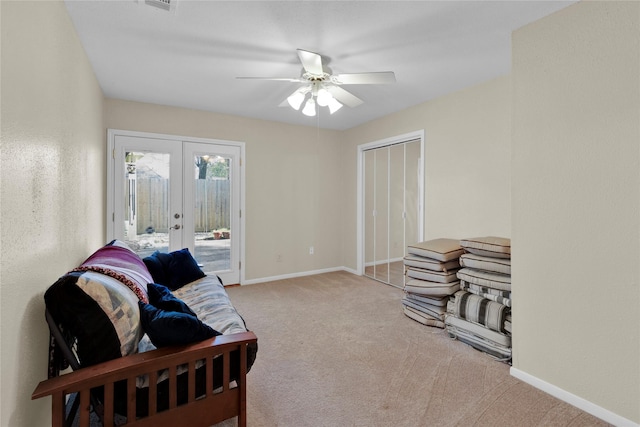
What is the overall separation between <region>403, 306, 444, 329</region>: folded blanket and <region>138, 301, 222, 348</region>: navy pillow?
7.54 feet

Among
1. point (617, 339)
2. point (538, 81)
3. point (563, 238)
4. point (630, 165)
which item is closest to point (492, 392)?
point (617, 339)

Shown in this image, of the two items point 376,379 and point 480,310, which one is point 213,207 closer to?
point 376,379

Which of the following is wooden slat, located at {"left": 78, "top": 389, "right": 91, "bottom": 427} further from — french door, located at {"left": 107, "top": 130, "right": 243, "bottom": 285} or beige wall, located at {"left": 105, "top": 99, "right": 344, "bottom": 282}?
beige wall, located at {"left": 105, "top": 99, "right": 344, "bottom": 282}

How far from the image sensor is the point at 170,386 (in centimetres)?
142

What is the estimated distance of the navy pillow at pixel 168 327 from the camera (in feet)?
4.65

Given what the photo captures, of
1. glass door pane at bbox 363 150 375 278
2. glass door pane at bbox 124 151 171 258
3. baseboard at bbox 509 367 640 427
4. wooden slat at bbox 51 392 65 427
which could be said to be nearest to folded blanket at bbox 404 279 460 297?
baseboard at bbox 509 367 640 427

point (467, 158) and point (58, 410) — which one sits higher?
point (467, 158)

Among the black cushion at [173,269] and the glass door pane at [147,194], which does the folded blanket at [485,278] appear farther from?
the glass door pane at [147,194]

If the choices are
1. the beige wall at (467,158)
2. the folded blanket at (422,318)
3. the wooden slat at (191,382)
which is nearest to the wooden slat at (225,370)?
the wooden slat at (191,382)

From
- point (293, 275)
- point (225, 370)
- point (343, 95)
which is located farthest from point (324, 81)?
point (293, 275)

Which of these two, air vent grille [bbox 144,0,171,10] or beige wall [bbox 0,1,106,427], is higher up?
air vent grille [bbox 144,0,171,10]

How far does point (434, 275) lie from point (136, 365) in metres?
2.57

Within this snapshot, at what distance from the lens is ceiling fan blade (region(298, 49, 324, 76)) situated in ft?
6.88

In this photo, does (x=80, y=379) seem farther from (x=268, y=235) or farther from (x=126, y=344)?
(x=268, y=235)
